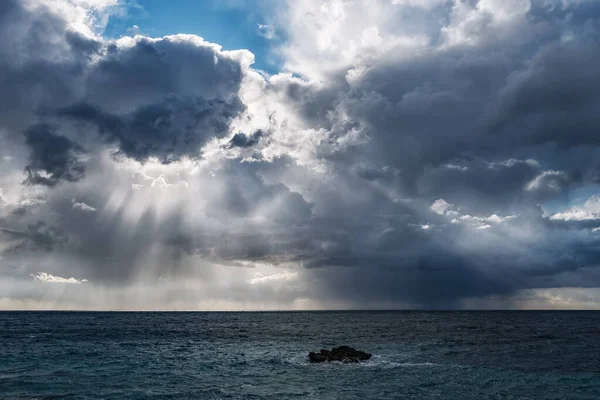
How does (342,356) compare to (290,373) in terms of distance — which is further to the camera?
(342,356)

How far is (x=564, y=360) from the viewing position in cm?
6969

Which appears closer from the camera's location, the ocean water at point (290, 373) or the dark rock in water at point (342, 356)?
the ocean water at point (290, 373)

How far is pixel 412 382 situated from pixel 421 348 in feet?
122

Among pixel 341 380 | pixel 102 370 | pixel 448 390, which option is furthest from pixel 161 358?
pixel 448 390

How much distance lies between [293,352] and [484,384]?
3835cm

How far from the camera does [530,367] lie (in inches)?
2474

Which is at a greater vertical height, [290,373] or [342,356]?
[342,356]

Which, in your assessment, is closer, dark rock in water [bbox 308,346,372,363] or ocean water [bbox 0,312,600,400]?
ocean water [bbox 0,312,600,400]

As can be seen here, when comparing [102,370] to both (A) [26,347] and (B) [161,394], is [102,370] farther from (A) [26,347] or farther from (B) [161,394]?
(A) [26,347]

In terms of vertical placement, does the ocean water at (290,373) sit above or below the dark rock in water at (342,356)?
below

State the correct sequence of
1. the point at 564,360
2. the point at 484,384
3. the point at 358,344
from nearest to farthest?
the point at 484,384, the point at 564,360, the point at 358,344

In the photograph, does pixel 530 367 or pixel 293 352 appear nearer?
pixel 530 367

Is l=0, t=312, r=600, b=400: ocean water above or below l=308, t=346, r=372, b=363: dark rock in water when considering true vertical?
below

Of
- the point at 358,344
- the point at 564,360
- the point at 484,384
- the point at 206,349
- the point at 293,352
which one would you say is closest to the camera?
the point at 484,384
